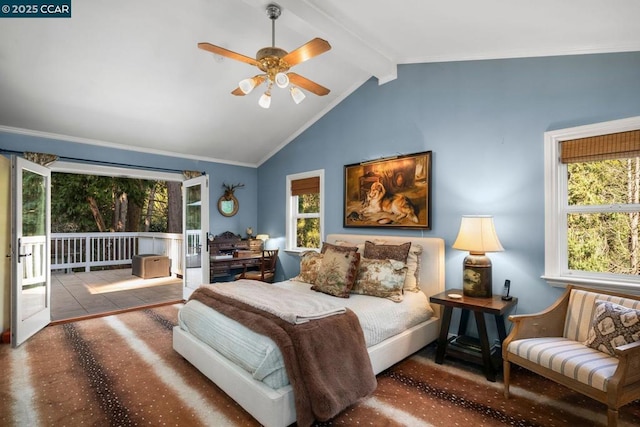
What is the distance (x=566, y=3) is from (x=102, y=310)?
19.5 ft

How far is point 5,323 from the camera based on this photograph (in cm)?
341

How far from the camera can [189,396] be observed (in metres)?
2.31

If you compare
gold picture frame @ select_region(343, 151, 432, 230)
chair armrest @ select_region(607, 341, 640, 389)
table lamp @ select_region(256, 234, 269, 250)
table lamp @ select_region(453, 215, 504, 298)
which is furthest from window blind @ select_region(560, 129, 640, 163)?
table lamp @ select_region(256, 234, 269, 250)

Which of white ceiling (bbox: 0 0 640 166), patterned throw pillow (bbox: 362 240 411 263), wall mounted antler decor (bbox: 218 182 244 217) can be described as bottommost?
patterned throw pillow (bbox: 362 240 411 263)

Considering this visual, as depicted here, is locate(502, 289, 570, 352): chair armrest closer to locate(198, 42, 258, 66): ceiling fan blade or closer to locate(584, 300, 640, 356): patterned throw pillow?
locate(584, 300, 640, 356): patterned throw pillow

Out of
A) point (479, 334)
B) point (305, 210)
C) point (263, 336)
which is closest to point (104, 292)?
point (305, 210)

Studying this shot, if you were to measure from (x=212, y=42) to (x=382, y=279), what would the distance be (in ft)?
9.33

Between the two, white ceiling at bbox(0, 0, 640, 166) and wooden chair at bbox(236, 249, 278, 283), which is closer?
white ceiling at bbox(0, 0, 640, 166)

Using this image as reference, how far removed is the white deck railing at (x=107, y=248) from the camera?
717 cm

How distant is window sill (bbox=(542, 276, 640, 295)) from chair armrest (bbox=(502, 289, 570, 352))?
148 millimetres

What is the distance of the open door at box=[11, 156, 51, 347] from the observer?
10.6 feet

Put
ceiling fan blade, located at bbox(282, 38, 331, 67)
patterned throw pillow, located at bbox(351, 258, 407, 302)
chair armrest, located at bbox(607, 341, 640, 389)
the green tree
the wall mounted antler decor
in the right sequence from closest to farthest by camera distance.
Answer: chair armrest, located at bbox(607, 341, 640, 389), ceiling fan blade, located at bbox(282, 38, 331, 67), the green tree, patterned throw pillow, located at bbox(351, 258, 407, 302), the wall mounted antler decor

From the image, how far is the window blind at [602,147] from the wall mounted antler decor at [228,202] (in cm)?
467

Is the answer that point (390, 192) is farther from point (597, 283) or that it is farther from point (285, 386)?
point (285, 386)
